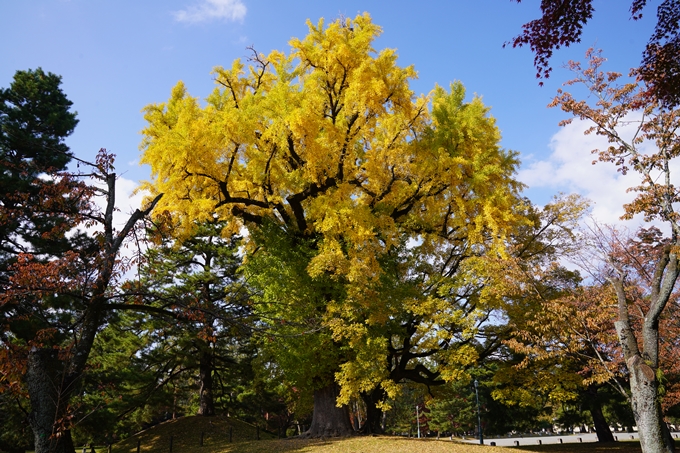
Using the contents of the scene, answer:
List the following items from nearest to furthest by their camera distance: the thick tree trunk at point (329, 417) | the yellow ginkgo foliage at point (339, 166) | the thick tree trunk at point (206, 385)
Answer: the yellow ginkgo foliage at point (339, 166) < the thick tree trunk at point (329, 417) < the thick tree trunk at point (206, 385)

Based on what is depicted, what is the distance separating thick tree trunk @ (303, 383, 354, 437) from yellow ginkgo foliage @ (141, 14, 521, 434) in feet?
2.39

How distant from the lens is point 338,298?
47.4 feet

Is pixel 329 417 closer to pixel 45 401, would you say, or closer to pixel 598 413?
pixel 45 401

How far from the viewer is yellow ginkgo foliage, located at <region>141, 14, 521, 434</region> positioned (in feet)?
40.5

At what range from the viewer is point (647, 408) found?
30.9 feet

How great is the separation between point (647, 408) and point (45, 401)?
1123 cm

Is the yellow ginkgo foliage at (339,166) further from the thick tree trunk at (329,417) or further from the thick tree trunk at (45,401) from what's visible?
the thick tree trunk at (45,401)

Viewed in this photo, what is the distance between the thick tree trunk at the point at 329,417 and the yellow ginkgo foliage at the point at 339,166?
28.6 inches

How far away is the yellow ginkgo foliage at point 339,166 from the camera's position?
12336 millimetres

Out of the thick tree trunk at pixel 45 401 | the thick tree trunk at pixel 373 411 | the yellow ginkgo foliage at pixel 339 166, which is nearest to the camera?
the thick tree trunk at pixel 45 401

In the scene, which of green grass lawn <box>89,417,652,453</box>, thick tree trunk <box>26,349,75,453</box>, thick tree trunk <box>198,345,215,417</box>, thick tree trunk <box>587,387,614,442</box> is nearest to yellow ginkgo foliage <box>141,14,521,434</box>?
green grass lawn <box>89,417,652,453</box>

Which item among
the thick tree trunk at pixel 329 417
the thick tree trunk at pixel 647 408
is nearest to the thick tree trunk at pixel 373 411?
the thick tree trunk at pixel 329 417

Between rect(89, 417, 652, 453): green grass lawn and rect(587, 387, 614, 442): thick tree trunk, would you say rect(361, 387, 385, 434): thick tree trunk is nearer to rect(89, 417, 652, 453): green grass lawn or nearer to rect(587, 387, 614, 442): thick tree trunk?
rect(89, 417, 652, 453): green grass lawn

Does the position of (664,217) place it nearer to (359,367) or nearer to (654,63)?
(654,63)
